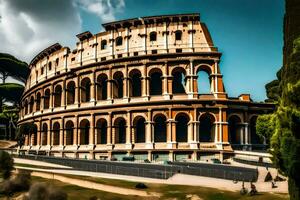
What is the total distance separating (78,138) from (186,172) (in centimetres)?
2294

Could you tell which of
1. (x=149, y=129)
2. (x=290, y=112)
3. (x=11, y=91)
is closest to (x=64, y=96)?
(x=149, y=129)

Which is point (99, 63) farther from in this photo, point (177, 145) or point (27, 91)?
point (27, 91)

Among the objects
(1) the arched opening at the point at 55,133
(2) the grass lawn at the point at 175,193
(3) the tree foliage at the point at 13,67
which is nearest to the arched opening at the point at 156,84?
(1) the arched opening at the point at 55,133

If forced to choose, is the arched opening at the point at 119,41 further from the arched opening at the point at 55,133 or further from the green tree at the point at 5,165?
the green tree at the point at 5,165

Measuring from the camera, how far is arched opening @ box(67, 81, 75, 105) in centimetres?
5259

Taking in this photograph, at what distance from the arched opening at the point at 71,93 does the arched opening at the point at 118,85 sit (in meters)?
7.82

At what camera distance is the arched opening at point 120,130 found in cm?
4641

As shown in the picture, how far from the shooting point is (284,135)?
16734mm

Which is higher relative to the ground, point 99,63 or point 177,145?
point 99,63

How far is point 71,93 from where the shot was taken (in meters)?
53.2

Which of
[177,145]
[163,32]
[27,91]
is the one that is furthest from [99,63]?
[27,91]

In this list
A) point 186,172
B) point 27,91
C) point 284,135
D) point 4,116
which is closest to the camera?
point 284,135

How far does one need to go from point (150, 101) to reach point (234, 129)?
12580 millimetres

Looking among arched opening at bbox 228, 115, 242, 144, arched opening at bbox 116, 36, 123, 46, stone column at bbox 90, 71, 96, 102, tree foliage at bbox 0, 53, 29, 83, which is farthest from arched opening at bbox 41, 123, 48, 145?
arched opening at bbox 228, 115, 242, 144
